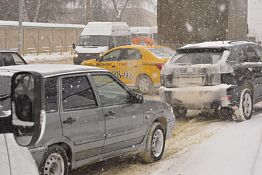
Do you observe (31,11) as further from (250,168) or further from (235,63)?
(250,168)

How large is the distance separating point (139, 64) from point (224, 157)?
9.12 meters

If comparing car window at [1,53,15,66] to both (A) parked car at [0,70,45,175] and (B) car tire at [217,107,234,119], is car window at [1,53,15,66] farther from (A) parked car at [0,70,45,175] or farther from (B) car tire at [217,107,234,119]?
(A) parked car at [0,70,45,175]

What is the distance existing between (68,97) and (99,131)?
59 centimetres

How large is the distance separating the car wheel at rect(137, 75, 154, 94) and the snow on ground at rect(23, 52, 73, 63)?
23544 millimetres

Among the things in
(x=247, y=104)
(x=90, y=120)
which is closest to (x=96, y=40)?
(x=247, y=104)

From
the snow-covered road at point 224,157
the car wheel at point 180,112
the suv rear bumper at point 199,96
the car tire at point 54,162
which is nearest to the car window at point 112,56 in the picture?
the car wheel at point 180,112

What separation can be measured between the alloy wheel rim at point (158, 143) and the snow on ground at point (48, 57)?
31875 millimetres

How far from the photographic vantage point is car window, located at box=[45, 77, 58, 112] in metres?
5.81

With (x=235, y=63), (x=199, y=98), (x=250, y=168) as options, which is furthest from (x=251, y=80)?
(x=250, y=168)

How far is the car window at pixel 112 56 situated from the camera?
16734 millimetres

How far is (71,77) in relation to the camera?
6.39m

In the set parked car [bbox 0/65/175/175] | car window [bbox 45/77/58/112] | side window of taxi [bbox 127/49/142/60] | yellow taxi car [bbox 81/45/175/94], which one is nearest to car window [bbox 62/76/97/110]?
parked car [bbox 0/65/175/175]

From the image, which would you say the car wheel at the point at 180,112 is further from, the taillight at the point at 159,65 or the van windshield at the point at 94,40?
the van windshield at the point at 94,40

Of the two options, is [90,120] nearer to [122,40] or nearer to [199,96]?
[199,96]
